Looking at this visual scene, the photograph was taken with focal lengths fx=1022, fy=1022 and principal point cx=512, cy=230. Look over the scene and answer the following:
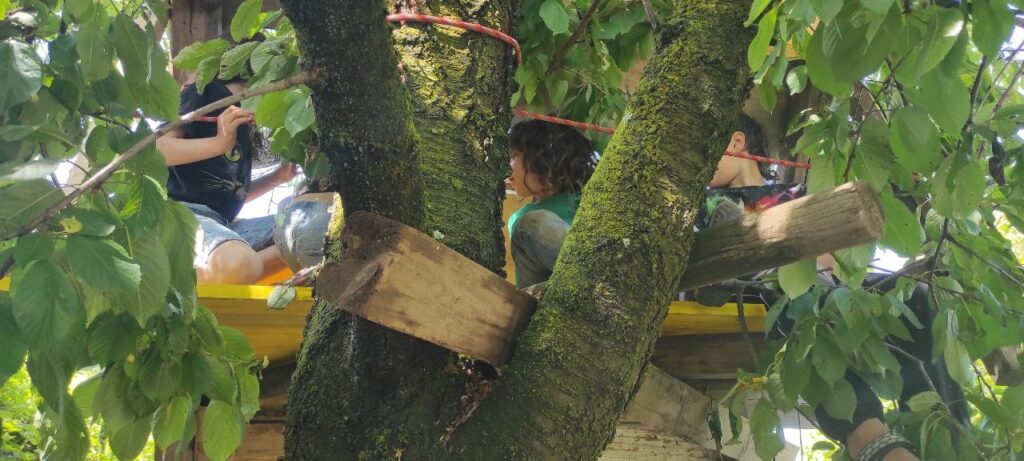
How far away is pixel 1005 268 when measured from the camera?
2758mm

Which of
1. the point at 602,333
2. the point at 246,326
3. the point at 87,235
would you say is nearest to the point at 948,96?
the point at 602,333

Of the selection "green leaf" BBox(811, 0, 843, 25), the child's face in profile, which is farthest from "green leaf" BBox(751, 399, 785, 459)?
"green leaf" BBox(811, 0, 843, 25)

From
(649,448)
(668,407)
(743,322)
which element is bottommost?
(649,448)

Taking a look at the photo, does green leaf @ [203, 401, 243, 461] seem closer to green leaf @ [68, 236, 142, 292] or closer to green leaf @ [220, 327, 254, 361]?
green leaf @ [220, 327, 254, 361]

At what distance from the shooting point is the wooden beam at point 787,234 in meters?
1.70

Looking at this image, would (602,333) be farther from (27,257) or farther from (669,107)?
(27,257)

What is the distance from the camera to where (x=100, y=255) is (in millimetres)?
1315

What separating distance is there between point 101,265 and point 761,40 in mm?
1163

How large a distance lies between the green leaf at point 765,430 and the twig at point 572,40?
1129 millimetres

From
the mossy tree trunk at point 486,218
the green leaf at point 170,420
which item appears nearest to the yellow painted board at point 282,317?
the green leaf at point 170,420

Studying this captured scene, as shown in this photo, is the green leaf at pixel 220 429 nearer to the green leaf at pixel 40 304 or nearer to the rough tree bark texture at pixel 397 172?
the rough tree bark texture at pixel 397 172

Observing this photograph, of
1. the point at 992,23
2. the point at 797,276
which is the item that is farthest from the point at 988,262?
the point at 992,23

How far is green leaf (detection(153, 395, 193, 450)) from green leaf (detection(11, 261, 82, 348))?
0.60m

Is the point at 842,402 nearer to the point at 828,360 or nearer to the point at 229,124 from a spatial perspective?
the point at 828,360
